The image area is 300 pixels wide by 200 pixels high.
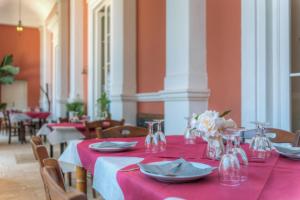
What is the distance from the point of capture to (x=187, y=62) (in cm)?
277

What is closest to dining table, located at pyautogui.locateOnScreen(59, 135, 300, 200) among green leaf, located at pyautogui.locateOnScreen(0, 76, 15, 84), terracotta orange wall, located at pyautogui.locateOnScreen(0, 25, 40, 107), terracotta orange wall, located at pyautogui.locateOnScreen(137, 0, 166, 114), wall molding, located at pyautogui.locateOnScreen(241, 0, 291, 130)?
wall molding, located at pyautogui.locateOnScreen(241, 0, 291, 130)

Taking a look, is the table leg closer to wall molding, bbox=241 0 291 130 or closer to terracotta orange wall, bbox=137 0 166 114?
wall molding, bbox=241 0 291 130

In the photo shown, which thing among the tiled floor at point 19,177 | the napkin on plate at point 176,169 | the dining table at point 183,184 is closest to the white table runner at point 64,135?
the tiled floor at point 19,177

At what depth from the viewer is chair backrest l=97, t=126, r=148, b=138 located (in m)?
2.11

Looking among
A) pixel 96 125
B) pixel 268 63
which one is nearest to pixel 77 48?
pixel 96 125

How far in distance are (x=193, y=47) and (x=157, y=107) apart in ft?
4.19

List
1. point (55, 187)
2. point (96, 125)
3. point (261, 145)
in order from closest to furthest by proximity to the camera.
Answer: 1. point (55, 187)
2. point (261, 145)
3. point (96, 125)

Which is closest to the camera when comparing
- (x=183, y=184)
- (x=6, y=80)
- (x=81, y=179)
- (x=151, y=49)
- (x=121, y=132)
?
(x=183, y=184)

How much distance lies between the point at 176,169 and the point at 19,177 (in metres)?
3.68

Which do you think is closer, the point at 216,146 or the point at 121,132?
the point at 216,146

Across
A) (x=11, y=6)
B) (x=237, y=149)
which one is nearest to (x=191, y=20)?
(x=237, y=149)

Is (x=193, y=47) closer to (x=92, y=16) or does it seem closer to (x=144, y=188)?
(x=144, y=188)

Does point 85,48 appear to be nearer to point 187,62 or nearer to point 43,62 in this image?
point 187,62

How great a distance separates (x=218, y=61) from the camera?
2828 millimetres
